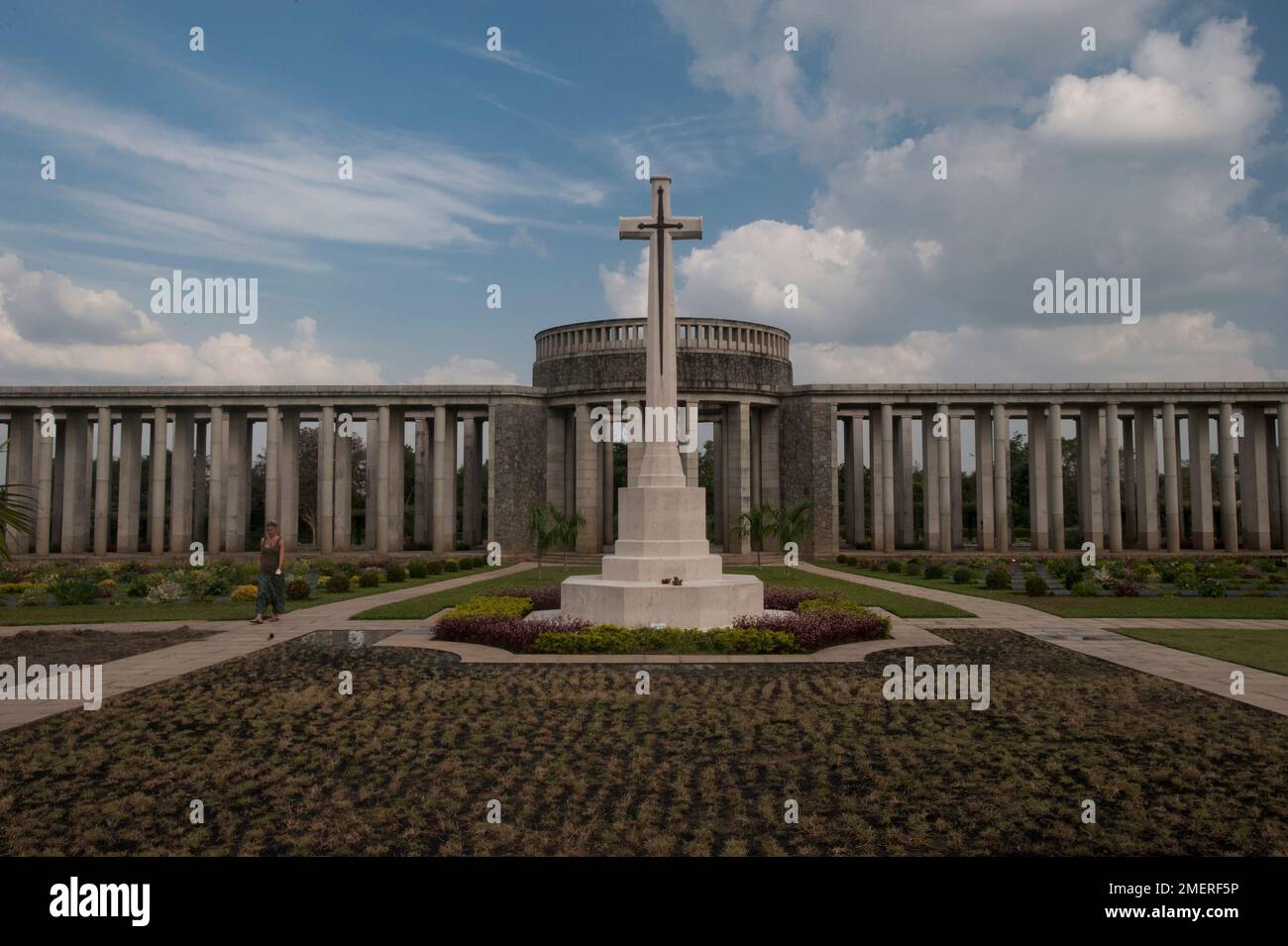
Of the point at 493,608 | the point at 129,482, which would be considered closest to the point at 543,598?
the point at 493,608

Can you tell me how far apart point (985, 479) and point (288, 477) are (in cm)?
4072

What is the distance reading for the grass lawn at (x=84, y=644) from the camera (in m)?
15.7

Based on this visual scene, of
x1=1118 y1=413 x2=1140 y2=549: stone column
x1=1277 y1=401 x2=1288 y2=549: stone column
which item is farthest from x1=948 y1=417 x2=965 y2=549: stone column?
x1=1277 y1=401 x2=1288 y2=549: stone column

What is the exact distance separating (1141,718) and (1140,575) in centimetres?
2484

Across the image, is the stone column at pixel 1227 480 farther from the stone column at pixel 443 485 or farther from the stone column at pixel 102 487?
the stone column at pixel 102 487

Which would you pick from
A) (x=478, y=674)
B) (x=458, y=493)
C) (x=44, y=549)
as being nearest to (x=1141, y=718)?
(x=478, y=674)

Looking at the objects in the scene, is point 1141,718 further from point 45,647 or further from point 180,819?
point 45,647

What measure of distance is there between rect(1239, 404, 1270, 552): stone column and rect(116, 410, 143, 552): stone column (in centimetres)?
6355

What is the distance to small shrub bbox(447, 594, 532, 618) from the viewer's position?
18.9 m

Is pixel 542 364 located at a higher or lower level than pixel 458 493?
higher

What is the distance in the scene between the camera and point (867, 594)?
26.3m

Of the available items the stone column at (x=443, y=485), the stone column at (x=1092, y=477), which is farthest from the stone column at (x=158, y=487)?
the stone column at (x=1092, y=477)

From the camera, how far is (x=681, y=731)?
32.9ft

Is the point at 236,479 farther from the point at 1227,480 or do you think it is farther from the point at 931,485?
the point at 1227,480
